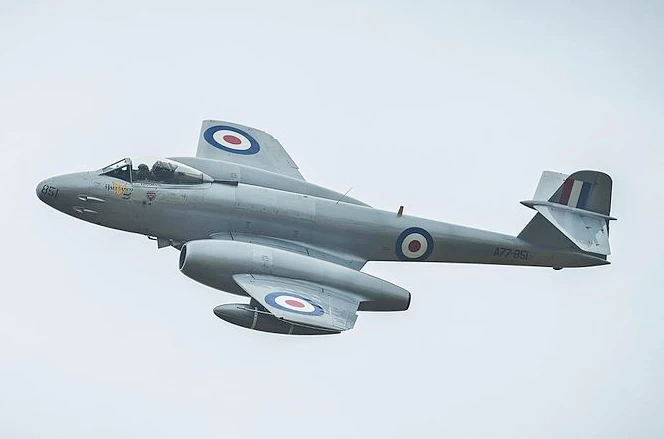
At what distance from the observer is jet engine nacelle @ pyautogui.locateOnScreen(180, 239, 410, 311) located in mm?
32656

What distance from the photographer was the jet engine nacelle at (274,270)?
3266 cm

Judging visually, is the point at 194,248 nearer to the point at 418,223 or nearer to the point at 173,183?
the point at 173,183

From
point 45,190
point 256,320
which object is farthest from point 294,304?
point 45,190

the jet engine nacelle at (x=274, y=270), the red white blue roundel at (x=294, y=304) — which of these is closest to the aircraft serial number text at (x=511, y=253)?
the jet engine nacelle at (x=274, y=270)

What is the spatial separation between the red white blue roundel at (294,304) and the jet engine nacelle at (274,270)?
916 mm

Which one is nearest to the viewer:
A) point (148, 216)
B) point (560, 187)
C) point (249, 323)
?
point (249, 323)

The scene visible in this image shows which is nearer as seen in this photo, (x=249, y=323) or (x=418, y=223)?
(x=249, y=323)

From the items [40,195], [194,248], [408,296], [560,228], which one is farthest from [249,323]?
[560,228]

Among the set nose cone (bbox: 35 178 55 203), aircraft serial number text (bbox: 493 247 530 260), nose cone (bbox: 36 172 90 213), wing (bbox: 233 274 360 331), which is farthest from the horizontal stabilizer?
nose cone (bbox: 35 178 55 203)

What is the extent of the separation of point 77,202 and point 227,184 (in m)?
3.86

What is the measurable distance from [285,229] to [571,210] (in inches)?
314

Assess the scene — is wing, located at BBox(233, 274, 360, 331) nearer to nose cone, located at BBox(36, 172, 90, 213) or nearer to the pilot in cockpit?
the pilot in cockpit

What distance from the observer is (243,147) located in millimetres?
38281

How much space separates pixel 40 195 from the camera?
34.3 m
